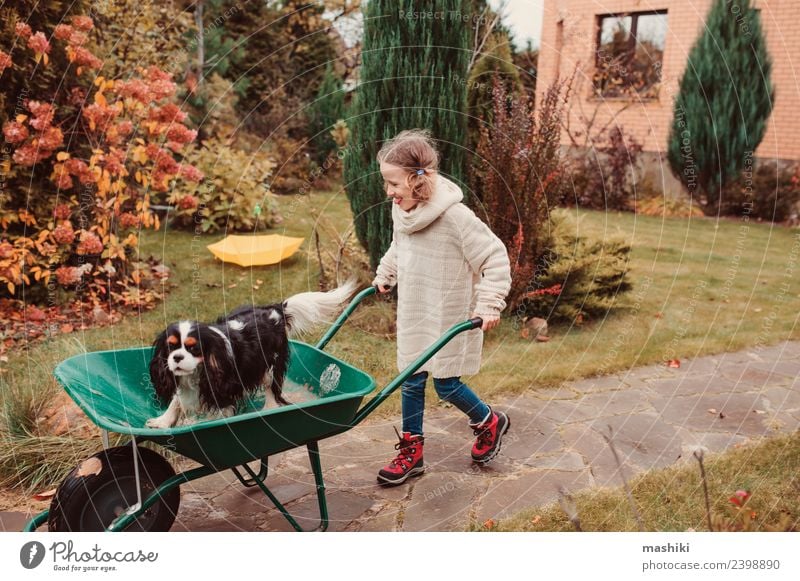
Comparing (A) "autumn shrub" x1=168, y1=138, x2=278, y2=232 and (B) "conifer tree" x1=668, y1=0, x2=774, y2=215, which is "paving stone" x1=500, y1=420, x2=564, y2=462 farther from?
(B) "conifer tree" x1=668, y1=0, x2=774, y2=215

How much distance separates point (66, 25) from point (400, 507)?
302 cm

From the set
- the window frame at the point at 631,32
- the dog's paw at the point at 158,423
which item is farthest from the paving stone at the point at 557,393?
the window frame at the point at 631,32

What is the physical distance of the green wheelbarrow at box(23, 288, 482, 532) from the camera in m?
1.84

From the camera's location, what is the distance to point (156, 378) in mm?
2020

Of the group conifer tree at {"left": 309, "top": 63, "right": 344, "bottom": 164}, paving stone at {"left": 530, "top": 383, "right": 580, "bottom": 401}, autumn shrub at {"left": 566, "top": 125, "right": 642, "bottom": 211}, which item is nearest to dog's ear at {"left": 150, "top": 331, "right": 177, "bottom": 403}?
paving stone at {"left": 530, "top": 383, "right": 580, "bottom": 401}

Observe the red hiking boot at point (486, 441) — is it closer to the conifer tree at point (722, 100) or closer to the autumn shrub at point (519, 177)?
the autumn shrub at point (519, 177)

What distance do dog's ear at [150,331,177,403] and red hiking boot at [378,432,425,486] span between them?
865 mm

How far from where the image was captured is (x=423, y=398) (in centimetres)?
264

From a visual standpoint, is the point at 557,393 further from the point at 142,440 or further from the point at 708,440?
the point at 142,440

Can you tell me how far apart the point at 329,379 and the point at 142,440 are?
66 centimetres

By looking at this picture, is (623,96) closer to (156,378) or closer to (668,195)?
(668,195)

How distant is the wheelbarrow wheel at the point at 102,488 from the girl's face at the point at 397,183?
43.7 inches
